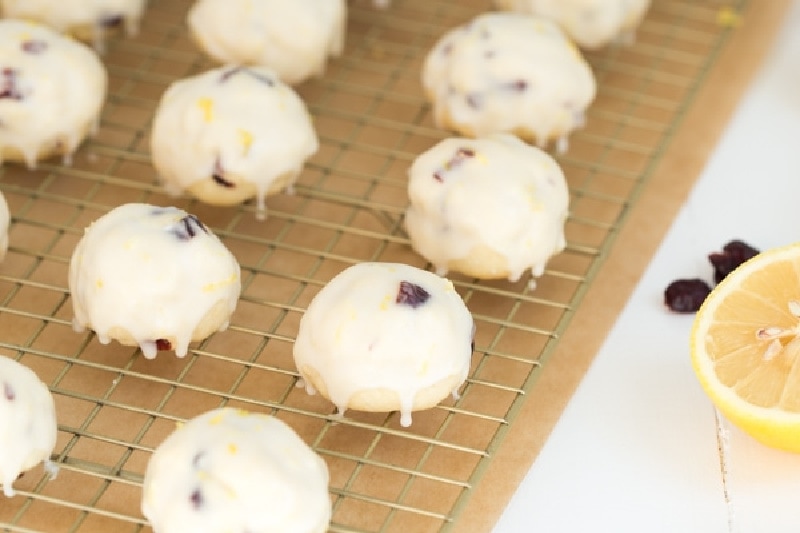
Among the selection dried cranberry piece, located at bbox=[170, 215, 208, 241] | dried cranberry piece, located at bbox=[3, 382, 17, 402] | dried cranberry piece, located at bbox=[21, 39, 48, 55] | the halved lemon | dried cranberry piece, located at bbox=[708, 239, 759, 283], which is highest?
the halved lemon

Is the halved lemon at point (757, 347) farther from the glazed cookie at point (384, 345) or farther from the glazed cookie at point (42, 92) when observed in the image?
the glazed cookie at point (42, 92)

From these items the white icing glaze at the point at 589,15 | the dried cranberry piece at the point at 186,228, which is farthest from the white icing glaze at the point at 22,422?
the white icing glaze at the point at 589,15

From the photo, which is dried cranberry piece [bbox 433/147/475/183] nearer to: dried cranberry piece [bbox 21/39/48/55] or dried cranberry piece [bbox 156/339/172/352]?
dried cranberry piece [bbox 156/339/172/352]

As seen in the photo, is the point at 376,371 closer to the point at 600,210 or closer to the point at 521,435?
the point at 521,435

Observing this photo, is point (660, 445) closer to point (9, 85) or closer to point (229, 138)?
point (229, 138)

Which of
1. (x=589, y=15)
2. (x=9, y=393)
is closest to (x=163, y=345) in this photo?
(x=9, y=393)

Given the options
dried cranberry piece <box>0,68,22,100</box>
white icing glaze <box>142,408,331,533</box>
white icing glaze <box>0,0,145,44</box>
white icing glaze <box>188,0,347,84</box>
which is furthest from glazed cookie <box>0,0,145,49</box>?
white icing glaze <box>142,408,331,533</box>

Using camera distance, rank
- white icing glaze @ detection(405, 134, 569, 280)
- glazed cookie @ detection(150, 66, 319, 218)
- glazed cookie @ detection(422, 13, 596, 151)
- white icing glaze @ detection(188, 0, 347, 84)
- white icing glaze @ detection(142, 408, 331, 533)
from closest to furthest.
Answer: white icing glaze @ detection(142, 408, 331, 533), white icing glaze @ detection(405, 134, 569, 280), glazed cookie @ detection(150, 66, 319, 218), glazed cookie @ detection(422, 13, 596, 151), white icing glaze @ detection(188, 0, 347, 84)

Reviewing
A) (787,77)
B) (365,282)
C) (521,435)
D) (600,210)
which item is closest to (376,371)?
(365,282)
